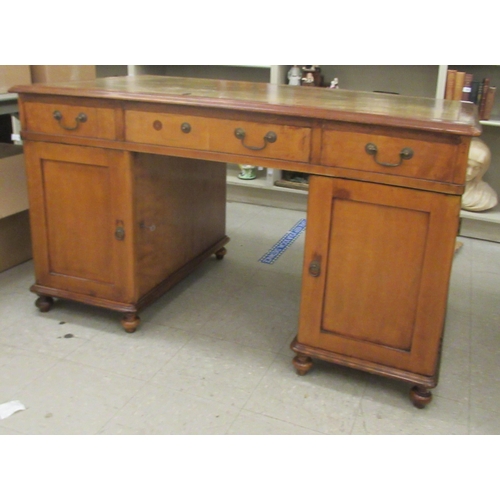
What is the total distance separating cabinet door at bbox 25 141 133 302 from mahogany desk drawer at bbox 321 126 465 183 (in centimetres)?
66

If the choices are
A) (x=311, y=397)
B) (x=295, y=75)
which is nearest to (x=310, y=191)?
(x=311, y=397)

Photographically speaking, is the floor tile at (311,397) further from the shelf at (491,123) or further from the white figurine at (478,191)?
the shelf at (491,123)

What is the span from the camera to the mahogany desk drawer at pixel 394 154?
4.35ft

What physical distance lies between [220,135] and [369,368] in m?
0.79

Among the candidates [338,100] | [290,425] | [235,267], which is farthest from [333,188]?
[235,267]

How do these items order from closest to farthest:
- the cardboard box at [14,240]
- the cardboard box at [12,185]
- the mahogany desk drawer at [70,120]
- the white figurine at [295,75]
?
the mahogany desk drawer at [70,120] < the cardboard box at [12,185] < the cardboard box at [14,240] < the white figurine at [295,75]

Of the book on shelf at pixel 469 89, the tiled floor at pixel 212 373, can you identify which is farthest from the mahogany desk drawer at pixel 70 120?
the book on shelf at pixel 469 89

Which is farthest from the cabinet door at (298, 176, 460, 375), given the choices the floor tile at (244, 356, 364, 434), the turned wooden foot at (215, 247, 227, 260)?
the turned wooden foot at (215, 247, 227, 260)

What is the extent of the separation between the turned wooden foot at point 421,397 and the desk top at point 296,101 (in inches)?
28.2

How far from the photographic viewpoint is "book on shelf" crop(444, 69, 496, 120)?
278 cm

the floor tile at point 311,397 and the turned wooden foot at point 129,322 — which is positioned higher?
the turned wooden foot at point 129,322

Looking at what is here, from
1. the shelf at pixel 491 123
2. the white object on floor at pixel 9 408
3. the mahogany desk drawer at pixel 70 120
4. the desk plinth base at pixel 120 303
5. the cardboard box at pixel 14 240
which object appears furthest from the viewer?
the shelf at pixel 491 123

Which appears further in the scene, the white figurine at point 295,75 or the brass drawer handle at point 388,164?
the white figurine at point 295,75

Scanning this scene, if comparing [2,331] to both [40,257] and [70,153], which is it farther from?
[70,153]
